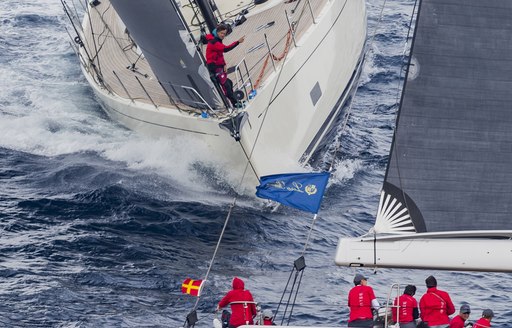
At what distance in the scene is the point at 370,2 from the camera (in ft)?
112

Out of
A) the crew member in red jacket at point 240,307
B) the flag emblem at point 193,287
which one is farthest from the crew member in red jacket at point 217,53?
the flag emblem at point 193,287

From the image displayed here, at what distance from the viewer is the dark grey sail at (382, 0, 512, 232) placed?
37.2ft

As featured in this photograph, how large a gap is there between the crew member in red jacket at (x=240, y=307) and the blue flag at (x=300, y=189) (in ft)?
6.15

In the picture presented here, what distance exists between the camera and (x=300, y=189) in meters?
14.8

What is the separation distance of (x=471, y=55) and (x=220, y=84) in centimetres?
866

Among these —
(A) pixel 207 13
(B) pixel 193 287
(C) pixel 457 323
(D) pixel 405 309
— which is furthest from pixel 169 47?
(C) pixel 457 323

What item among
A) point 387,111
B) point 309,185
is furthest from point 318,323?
point 387,111

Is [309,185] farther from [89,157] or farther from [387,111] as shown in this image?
[387,111]

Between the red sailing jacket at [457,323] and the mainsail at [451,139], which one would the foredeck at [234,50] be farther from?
the red sailing jacket at [457,323]

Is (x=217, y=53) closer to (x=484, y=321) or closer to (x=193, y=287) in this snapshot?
(x=193, y=287)

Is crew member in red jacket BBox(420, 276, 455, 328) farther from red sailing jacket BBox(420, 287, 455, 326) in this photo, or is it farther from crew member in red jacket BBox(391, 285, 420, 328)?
crew member in red jacket BBox(391, 285, 420, 328)

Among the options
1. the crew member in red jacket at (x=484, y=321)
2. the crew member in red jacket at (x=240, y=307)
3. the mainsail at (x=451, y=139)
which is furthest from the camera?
the crew member in red jacket at (x=240, y=307)

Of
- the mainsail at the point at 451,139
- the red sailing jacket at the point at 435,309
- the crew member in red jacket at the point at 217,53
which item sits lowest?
the red sailing jacket at the point at 435,309

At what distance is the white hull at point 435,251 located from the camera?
433 inches
